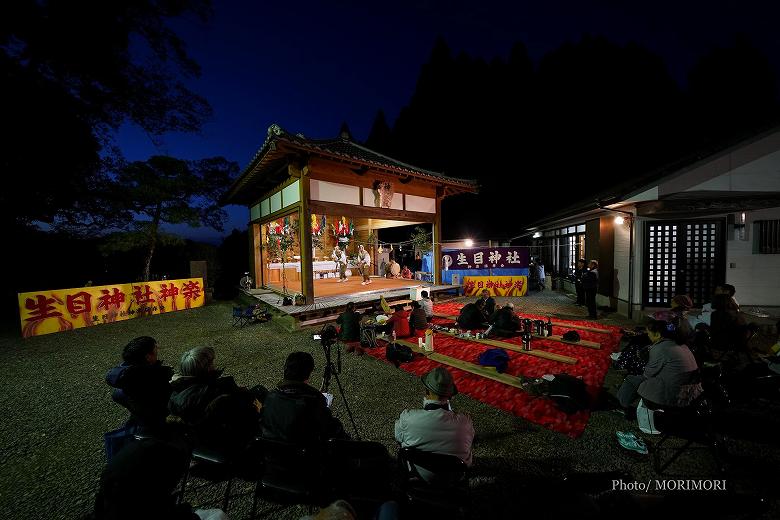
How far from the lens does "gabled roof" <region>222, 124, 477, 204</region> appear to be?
7.86m

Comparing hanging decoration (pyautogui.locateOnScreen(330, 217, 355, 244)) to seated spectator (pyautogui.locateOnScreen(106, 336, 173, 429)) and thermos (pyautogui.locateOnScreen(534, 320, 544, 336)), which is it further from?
seated spectator (pyautogui.locateOnScreen(106, 336, 173, 429))

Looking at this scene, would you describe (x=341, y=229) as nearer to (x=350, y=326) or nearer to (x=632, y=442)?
(x=350, y=326)

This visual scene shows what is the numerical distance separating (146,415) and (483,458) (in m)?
3.26

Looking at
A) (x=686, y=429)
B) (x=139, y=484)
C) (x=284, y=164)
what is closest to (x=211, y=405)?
(x=139, y=484)

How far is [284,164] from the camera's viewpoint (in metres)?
9.50

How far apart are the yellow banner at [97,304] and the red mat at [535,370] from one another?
29.7 feet

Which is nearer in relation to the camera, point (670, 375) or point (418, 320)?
point (670, 375)

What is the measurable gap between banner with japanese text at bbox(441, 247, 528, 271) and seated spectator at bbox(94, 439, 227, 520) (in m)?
12.3

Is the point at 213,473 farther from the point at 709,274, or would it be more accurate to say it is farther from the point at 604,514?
the point at 709,274

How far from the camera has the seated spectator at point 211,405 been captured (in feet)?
8.58

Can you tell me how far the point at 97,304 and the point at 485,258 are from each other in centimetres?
1415

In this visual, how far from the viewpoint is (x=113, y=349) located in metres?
7.27

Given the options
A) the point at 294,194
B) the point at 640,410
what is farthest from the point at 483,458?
the point at 294,194

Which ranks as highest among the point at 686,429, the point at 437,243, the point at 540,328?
the point at 437,243
